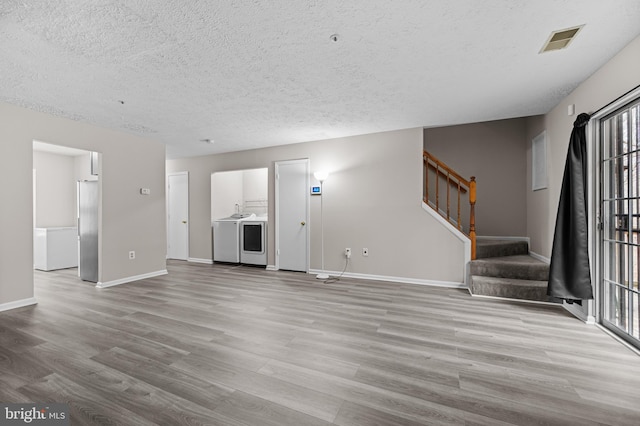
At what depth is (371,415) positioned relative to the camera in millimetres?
1487

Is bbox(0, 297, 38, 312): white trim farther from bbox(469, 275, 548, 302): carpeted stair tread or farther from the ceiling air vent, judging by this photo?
the ceiling air vent

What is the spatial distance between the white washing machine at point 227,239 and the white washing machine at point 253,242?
11 centimetres

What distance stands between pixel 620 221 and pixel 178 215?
24.1 feet

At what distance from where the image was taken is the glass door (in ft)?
7.50

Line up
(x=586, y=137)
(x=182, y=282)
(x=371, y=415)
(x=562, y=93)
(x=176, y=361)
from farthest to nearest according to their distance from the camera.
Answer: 1. (x=182, y=282)
2. (x=562, y=93)
3. (x=586, y=137)
4. (x=176, y=361)
5. (x=371, y=415)

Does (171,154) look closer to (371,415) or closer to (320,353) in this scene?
(320,353)

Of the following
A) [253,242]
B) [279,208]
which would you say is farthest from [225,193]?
[279,208]

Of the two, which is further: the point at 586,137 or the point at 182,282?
the point at 182,282

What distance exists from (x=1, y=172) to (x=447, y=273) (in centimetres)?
581

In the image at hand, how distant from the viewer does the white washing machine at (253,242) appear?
221 inches

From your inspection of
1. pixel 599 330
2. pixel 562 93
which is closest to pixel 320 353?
pixel 599 330

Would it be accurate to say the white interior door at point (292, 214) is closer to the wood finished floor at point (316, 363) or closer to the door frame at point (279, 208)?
the door frame at point (279, 208)

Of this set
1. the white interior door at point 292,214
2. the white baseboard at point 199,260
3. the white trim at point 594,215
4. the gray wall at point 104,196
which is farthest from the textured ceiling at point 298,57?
the white baseboard at point 199,260

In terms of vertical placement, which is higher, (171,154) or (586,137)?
(171,154)
